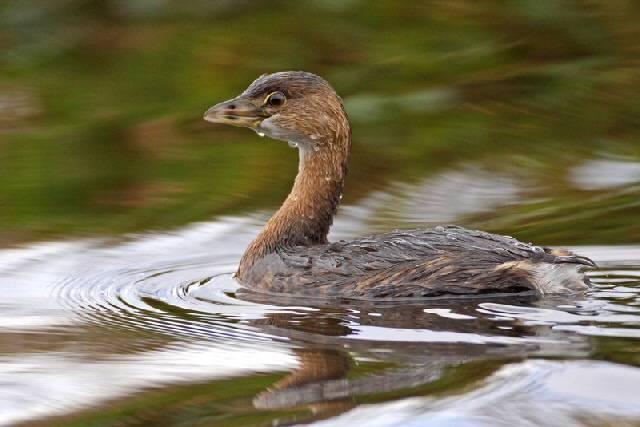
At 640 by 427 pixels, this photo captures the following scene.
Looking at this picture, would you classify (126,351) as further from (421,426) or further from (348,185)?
(348,185)

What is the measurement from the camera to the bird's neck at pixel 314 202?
8.18m

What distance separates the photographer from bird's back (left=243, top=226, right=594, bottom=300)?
7297mm

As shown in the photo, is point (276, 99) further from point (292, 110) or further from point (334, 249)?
point (334, 249)

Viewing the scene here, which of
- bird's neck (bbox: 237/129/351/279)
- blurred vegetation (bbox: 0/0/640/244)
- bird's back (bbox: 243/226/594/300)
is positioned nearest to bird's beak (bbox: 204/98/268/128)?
bird's neck (bbox: 237/129/351/279)

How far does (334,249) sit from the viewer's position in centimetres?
772

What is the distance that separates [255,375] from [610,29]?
320 inches

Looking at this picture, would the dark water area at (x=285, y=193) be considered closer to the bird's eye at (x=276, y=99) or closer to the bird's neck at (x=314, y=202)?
the bird's neck at (x=314, y=202)

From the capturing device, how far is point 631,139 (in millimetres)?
11250

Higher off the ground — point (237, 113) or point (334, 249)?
point (237, 113)

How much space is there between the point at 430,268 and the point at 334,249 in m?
0.58

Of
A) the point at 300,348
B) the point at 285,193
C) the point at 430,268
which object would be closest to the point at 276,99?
the point at 430,268

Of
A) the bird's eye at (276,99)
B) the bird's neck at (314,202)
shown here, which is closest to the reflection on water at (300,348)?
the bird's neck at (314,202)

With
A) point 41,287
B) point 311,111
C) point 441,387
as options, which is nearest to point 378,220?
point 311,111

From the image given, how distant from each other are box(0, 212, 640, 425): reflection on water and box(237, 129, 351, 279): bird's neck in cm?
41
